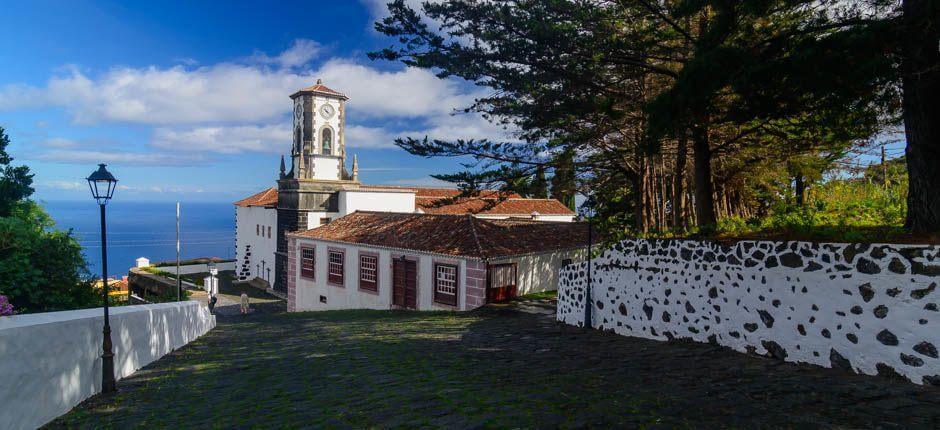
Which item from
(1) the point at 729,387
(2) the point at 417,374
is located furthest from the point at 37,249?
(1) the point at 729,387

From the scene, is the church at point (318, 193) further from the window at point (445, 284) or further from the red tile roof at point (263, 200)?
the window at point (445, 284)

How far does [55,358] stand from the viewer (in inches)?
238

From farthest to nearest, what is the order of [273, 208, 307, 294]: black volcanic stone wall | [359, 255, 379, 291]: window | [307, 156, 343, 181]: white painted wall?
[307, 156, 343, 181]: white painted wall → [273, 208, 307, 294]: black volcanic stone wall → [359, 255, 379, 291]: window

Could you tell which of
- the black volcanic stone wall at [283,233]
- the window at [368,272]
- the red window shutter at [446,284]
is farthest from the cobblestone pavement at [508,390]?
the black volcanic stone wall at [283,233]

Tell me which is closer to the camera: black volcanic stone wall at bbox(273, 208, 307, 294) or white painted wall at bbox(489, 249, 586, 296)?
white painted wall at bbox(489, 249, 586, 296)

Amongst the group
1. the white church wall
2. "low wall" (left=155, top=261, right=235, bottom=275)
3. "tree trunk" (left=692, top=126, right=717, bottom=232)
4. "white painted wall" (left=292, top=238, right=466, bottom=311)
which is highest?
the white church wall

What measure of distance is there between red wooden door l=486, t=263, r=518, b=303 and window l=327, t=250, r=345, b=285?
9.37 m

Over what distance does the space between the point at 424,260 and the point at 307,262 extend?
951 centimetres

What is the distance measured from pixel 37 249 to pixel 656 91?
1648cm

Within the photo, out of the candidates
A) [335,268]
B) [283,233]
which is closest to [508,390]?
[335,268]

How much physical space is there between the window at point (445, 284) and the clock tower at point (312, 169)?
19862 mm

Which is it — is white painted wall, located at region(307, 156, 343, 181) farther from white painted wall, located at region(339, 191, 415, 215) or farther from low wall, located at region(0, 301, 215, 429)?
low wall, located at region(0, 301, 215, 429)

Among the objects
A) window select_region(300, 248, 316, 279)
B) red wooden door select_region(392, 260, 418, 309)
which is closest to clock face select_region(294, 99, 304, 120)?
window select_region(300, 248, 316, 279)

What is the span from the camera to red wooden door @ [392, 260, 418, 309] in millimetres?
20688
